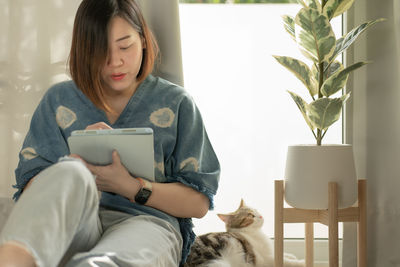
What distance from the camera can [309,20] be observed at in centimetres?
159

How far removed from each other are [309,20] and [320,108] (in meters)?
0.30

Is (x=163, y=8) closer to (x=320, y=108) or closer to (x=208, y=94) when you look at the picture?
(x=208, y=94)

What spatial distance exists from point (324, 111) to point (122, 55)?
27.8 inches

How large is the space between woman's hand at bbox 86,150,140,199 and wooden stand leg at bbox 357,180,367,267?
83 cm

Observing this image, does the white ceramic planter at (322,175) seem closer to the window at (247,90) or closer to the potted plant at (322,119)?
the potted plant at (322,119)

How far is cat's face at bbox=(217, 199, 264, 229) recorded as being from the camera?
1.82 metres

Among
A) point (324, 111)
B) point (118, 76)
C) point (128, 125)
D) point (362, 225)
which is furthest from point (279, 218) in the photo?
point (118, 76)

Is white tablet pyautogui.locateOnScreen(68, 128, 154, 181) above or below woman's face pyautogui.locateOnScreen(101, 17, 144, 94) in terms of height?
below

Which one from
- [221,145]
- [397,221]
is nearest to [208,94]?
[221,145]

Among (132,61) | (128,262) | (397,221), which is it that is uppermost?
(132,61)

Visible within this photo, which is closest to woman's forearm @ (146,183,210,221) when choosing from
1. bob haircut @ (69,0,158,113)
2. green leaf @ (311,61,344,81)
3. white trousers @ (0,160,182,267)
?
white trousers @ (0,160,182,267)

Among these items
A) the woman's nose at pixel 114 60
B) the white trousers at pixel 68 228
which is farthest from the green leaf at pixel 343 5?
the white trousers at pixel 68 228

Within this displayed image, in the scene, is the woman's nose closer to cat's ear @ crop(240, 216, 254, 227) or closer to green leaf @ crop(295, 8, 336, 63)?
green leaf @ crop(295, 8, 336, 63)

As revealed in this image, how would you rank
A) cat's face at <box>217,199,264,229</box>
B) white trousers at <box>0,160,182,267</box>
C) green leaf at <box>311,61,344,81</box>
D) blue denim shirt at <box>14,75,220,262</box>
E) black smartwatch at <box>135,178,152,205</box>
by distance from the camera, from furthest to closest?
1. cat's face at <box>217,199,264,229</box>
2. green leaf at <box>311,61,344,81</box>
3. blue denim shirt at <box>14,75,220,262</box>
4. black smartwatch at <box>135,178,152,205</box>
5. white trousers at <box>0,160,182,267</box>
